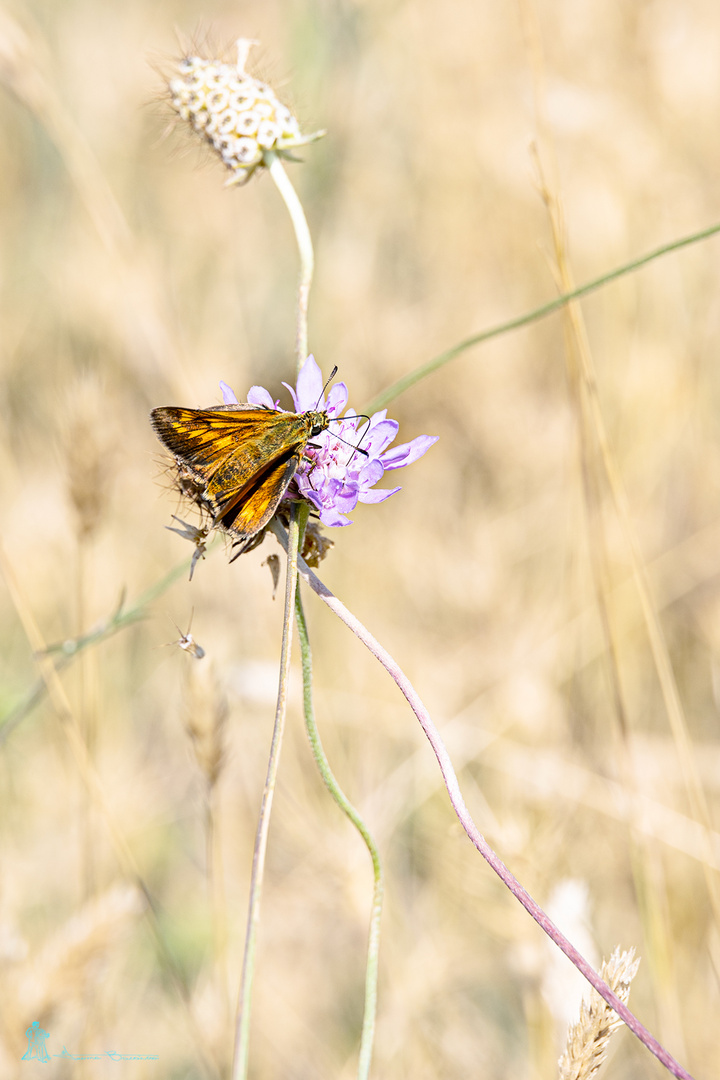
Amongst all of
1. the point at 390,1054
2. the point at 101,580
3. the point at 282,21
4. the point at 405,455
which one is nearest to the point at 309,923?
the point at 390,1054

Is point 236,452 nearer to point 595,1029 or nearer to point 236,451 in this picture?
point 236,451

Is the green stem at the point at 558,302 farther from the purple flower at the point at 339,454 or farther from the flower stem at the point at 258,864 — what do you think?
the flower stem at the point at 258,864

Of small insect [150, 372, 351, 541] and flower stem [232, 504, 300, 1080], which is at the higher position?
small insect [150, 372, 351, 541]

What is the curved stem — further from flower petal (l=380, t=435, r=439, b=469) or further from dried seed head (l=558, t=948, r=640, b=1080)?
flower petal (l=380, t=435, r=439, b=469)

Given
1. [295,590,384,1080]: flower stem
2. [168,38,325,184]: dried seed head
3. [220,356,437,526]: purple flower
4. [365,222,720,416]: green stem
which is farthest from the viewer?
[168,38,325,184]: dried seed head

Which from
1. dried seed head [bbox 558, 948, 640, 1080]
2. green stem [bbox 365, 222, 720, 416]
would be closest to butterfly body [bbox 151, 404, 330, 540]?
green stem [bbox 365, 222, 720, 416]

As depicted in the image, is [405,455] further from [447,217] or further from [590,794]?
[447,217]
